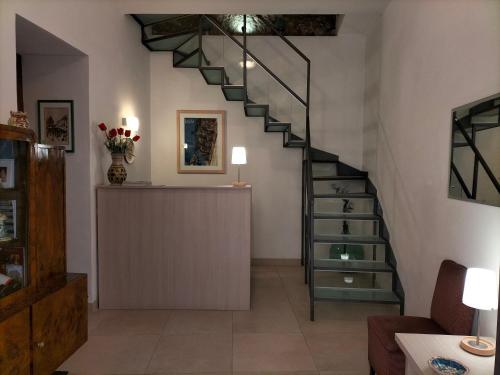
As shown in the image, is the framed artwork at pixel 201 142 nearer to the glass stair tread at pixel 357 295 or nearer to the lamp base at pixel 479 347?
the glass stair tread at pixel 357 295

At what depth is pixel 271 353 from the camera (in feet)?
10.2

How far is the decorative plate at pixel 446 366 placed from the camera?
1.70m

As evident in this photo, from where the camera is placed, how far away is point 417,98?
11.3 ft

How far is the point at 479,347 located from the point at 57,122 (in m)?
3.89

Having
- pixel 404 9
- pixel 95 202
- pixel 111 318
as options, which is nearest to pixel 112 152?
pixel 95 202

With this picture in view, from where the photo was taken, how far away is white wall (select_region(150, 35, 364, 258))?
18.9ft

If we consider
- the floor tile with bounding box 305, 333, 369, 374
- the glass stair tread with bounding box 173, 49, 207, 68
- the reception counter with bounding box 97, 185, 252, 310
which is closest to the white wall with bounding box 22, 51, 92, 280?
the reception counter with bounding box 97, 185, 252, 310

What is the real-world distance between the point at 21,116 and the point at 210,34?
4092 mm

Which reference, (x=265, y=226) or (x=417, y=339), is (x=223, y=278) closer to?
(x=265, y=226)

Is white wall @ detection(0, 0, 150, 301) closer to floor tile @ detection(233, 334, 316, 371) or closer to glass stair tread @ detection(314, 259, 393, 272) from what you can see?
floor tile @ detection(233, 334, 316, 371)

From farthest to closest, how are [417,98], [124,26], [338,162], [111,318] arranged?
[338,162], [124,26], [111,318], [417,98]

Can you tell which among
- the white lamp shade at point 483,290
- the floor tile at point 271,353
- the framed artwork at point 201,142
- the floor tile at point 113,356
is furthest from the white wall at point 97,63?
the white lamp shade at point 483,290

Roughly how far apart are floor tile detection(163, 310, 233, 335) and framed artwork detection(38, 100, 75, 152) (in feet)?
6.58

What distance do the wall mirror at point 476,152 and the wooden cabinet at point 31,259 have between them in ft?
8.68
